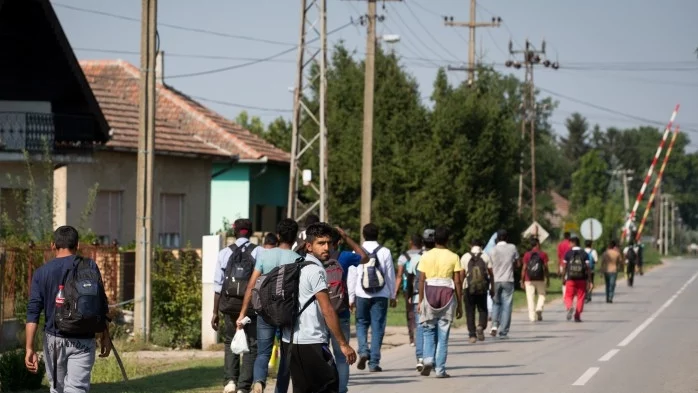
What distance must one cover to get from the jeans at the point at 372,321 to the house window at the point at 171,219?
786 inches

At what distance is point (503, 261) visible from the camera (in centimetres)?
2258

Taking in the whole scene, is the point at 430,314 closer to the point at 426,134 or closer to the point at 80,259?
the point at 80,259

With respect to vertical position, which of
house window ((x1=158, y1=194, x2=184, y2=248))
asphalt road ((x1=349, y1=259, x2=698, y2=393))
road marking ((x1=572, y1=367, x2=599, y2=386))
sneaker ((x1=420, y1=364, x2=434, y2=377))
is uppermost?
house window ((x1=158, y1=194, x2=184, y2=248))

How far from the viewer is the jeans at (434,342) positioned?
50.3 ft

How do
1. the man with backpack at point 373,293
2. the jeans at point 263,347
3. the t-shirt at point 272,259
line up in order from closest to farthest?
the t-shirt at point 272,259 → the jeans at point 263,347 → the man with backpack at point 373,293

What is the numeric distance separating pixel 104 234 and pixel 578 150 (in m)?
142

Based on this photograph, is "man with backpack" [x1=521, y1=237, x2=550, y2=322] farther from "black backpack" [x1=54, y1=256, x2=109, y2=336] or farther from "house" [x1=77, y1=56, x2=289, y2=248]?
"black backpack" [x1=54, y1=256, x2=109, y2=336]

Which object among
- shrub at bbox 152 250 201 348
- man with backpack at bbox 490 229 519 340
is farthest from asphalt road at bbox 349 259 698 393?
shrub at bbox 152 250 201 348

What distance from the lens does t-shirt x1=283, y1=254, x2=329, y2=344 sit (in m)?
9.83

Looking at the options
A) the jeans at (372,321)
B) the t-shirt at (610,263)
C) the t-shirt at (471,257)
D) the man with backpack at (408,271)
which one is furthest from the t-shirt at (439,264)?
the t-shirt at (610,263)

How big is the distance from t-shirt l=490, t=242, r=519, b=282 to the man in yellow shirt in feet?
23.2

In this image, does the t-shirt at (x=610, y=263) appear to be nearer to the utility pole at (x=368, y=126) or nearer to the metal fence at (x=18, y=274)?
the utility pole at (x=368, y=126)

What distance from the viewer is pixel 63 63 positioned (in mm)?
28688

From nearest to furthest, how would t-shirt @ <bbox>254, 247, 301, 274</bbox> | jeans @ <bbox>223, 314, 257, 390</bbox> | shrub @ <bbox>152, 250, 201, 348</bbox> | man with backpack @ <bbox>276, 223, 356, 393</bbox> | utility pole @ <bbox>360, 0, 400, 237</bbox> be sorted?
1. man with backpack @ <bbox>276, 223, 356, 393</bbox>
2. t-shirt @ <bbox>254, 247, 301, 274</bbox>
3. jeans @ <bbox>223, 314, 257, 390</bbox>
4. shrub @ <bbox>152, 250, 201, 348</bbox>
5. utility pole @ <bbox>360, 0, 400, 237</bbox>
